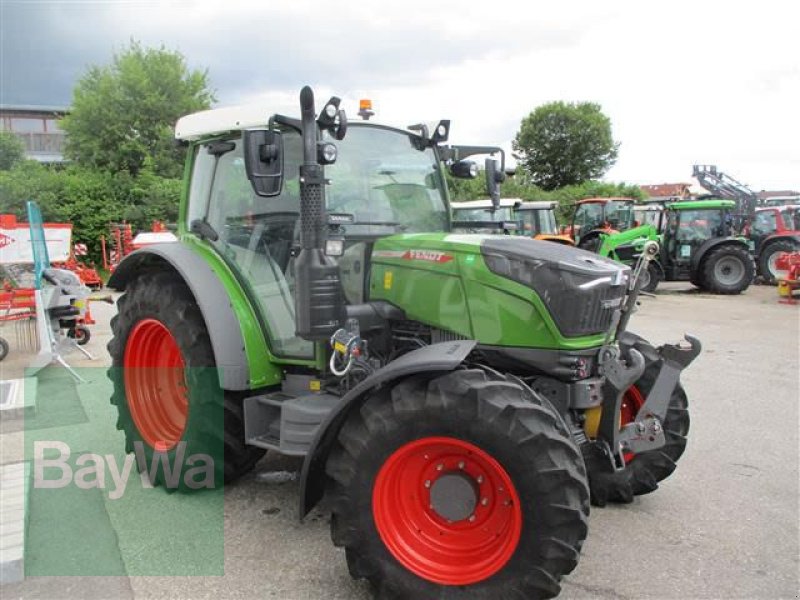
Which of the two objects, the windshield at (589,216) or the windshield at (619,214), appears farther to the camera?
the windshield at (589,216)

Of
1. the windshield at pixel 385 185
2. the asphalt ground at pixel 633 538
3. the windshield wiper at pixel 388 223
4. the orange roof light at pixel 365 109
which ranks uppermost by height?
the orange roof light at pixel 365 109

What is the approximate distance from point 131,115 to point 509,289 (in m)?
24.5

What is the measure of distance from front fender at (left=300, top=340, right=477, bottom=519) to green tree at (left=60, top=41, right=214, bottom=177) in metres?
21.5

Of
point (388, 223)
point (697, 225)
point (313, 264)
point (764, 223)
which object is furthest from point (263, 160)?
point (764, 223)

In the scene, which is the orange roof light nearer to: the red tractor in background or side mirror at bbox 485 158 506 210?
side mirror at bbox 485 158 506 210

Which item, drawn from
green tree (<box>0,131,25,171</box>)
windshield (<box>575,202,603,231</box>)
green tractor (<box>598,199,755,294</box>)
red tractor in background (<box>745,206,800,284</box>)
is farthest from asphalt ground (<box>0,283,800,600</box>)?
green tree (<box>0,131,25,171</box>)

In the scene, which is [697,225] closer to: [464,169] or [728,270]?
[728,270]

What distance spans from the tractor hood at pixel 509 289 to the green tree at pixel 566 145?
35749 mm

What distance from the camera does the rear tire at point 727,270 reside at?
14742 millimetres

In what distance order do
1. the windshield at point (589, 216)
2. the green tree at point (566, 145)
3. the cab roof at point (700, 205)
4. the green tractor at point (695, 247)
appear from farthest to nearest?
1. the green tree at point (566, 145)
2. the windshield at point (589, 216)
3. the cab roof at point (700, 205)
4. the green tractor at point (695, 247)

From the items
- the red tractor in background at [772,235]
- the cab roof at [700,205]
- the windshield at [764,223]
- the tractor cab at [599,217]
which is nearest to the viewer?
the cab roof at [700,205]

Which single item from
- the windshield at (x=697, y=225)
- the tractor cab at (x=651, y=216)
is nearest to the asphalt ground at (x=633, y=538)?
the windshield at (x=697, y=225)

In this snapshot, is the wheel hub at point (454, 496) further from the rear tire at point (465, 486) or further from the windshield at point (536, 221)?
the windshield at point (536, 221)

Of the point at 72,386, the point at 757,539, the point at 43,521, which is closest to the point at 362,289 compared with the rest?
the point at 43,521
